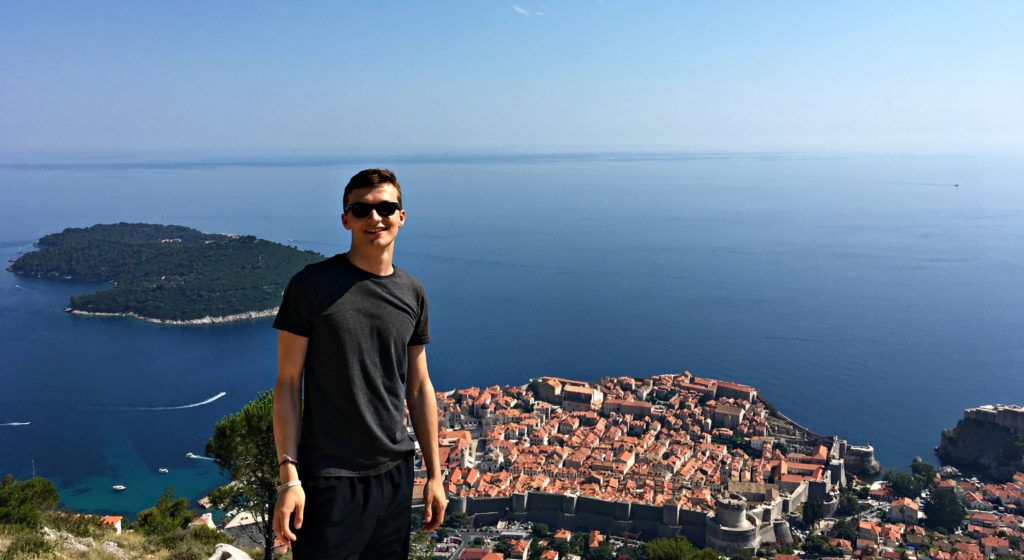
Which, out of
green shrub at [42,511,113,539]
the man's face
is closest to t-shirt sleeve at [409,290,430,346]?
the man's face

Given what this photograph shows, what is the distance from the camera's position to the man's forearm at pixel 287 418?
4.40ft

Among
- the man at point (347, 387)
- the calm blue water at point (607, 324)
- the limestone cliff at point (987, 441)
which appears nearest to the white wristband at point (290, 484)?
the man at point (347, 387)

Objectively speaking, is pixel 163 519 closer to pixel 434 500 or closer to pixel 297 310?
pixel 434 500

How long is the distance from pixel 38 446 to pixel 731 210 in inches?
2476

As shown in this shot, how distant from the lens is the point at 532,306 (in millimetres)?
33219

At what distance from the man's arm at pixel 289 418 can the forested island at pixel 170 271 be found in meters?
31.0

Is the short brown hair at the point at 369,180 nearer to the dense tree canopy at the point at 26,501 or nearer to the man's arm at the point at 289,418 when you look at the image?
the man's arm at the point at 289,418

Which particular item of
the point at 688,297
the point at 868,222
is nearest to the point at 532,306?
the point at 688,297

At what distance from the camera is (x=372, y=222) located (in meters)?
1.40

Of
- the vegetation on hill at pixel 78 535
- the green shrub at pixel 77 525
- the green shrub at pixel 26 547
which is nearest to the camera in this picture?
the green shrub at pixel 26 547

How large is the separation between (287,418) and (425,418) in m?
0.32

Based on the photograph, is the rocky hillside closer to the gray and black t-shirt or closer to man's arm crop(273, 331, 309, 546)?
the gray and black t-shirt

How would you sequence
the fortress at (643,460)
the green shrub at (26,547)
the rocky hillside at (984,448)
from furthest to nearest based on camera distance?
the rocky hillside at (984,448) → the fortress at (643,460) → the green shrub at (26,547)

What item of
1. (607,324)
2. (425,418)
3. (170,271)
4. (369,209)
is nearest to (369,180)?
(369,209)
